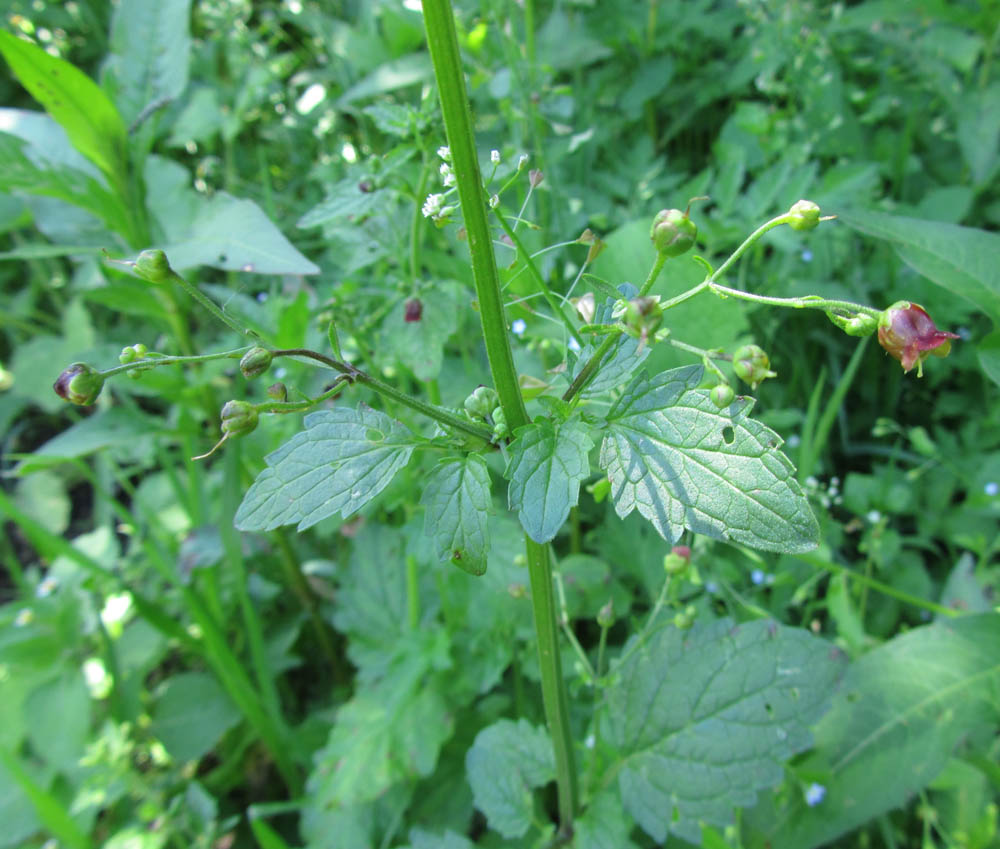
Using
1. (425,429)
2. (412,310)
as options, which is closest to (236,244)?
(412,310)

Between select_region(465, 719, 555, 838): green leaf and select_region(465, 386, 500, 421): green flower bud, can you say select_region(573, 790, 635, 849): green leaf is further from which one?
select_region(465, 386, 500, 421): green flower bud

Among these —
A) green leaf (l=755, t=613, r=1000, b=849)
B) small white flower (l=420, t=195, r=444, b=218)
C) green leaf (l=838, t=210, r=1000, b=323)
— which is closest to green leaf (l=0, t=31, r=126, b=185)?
small white flower (l=420, t=195, r=444, b=218)

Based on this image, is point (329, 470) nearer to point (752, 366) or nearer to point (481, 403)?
point (481, 403)

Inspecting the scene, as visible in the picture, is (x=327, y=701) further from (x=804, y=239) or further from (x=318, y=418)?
(x=804, y=239)

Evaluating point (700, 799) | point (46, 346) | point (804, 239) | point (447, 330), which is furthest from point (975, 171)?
point (46, 346)

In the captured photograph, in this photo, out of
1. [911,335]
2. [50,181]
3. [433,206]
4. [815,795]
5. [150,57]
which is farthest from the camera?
[150,57]
